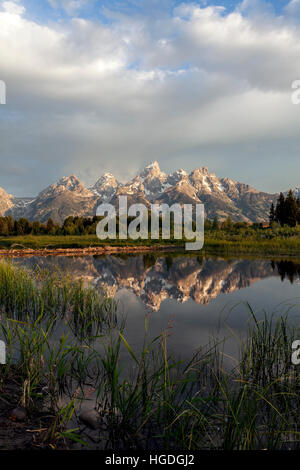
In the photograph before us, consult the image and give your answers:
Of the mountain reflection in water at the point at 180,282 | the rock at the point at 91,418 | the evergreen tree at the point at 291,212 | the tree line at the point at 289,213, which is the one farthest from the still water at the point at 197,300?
the tree line at the point at 289,213

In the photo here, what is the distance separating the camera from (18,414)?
5.20 metres

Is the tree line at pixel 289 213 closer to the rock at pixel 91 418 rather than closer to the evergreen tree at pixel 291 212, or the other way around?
the evergreen tree at pixel 291 212

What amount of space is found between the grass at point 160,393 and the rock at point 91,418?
117 millimetres

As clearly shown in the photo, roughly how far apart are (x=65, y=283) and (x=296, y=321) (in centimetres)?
1053

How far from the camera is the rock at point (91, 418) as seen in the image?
527cm

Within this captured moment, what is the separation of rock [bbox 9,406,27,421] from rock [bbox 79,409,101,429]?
989 millimetres

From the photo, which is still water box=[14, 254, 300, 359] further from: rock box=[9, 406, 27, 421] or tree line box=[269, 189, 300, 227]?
tree line box=[269, 189, 300, 227]

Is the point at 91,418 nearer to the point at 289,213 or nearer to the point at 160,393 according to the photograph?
the point at 160,393

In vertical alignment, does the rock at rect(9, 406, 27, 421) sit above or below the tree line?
below

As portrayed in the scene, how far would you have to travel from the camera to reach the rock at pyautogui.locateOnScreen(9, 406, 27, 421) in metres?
5.16

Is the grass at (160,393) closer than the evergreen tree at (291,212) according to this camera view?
Yes

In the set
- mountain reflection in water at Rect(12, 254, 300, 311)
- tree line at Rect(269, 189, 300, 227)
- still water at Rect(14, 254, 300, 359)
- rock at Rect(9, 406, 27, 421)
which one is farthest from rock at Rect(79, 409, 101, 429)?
tree line at Rect(269, 189, 300, 227)
